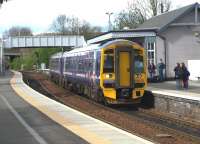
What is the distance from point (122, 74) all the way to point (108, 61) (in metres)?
0.85

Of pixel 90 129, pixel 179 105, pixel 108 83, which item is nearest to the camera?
pixel 90 129

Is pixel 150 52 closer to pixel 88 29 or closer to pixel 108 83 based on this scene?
pixel 108 83

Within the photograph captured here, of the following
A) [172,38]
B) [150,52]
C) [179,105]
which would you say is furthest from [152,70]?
[179,105]

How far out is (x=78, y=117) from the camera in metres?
19.5

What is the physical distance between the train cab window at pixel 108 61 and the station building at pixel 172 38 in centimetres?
1722

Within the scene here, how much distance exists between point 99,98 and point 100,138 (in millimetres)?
13154

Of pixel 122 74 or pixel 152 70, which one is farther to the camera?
pixel 152 70

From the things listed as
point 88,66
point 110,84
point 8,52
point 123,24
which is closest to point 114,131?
point 110,84

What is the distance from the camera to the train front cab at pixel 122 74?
1014 inches

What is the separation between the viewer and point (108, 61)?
26.1 m

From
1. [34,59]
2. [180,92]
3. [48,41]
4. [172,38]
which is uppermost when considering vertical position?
[48,41]

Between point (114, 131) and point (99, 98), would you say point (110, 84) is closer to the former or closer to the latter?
point (99, 98)

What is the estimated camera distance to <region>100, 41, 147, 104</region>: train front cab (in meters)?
25.8

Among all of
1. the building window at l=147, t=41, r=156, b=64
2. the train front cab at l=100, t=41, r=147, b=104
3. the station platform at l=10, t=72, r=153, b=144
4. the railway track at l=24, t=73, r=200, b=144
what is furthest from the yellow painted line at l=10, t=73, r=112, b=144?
the building window at l=147, t=41, r=156, b=64
